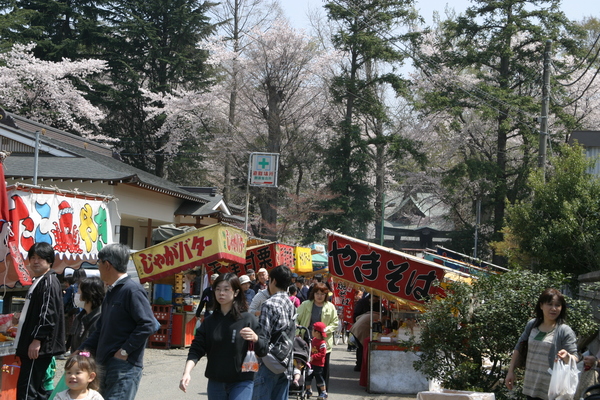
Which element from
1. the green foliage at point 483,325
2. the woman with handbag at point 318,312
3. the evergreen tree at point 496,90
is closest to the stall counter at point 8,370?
the woman with handbag at point 318,312

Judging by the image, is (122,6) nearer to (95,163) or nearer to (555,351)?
(95,163)

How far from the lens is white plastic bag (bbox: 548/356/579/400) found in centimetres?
589

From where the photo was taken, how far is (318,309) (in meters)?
10.6

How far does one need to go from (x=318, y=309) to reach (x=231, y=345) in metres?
5.33

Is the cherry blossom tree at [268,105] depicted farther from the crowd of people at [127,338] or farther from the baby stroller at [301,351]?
the crowd of people at [127,338]

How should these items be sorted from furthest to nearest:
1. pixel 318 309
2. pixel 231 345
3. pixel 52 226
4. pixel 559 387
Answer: pixel 318 309, pixel 52 226, pixel 559 387, pixel 231 345

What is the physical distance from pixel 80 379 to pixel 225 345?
3.91 ft

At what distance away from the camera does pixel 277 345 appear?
6.06 m

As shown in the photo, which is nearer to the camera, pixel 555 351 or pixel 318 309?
pixel 555 351

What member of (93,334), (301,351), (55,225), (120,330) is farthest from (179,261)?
(120,330)

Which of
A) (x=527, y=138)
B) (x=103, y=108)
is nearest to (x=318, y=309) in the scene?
(x=527, y=138)

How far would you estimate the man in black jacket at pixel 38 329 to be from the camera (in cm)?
611

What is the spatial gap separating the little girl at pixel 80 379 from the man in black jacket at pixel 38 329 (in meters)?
1.56

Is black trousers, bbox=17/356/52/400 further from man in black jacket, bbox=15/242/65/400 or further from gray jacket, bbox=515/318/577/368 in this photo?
gray jacket, bbox=515/318/577/368
